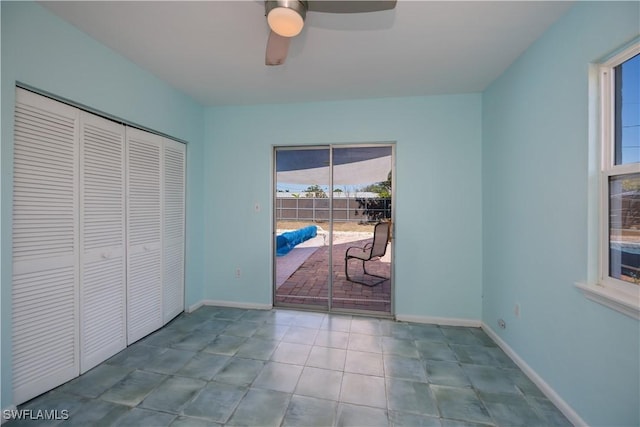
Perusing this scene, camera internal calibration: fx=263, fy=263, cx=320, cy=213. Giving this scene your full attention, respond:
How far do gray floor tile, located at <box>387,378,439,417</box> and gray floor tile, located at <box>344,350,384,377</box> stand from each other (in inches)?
5.9

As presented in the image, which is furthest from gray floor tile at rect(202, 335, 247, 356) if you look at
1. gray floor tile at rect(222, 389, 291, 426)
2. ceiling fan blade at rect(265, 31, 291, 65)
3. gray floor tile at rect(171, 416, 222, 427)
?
ceiling fan blade at rect(265, 31, 291, 65)

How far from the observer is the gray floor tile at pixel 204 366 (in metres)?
1.99

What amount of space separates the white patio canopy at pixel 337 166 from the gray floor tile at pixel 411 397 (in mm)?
2098

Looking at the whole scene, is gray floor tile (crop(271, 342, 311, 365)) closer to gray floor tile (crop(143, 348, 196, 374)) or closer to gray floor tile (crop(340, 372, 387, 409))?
gray floor tile (crop(340, 372, 387, 409))

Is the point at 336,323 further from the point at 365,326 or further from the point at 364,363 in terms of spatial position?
the point at 364,363

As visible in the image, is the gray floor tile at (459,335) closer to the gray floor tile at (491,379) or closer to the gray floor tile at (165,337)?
the gray floor tile at (491,379)

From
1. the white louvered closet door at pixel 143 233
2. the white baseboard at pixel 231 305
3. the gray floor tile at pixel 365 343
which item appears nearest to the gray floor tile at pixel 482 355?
the gray floor tile at pixel 365 343

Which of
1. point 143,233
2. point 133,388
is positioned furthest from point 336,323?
point 143,233

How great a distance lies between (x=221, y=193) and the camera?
3328 millimetres

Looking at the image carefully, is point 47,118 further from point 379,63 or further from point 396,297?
point 396,297

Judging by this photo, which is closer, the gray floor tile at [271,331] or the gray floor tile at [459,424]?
the gray floor tile at [459,424]

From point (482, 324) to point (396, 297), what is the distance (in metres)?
0.91

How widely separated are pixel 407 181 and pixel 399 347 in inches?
66.6

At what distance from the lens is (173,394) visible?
1.78m
